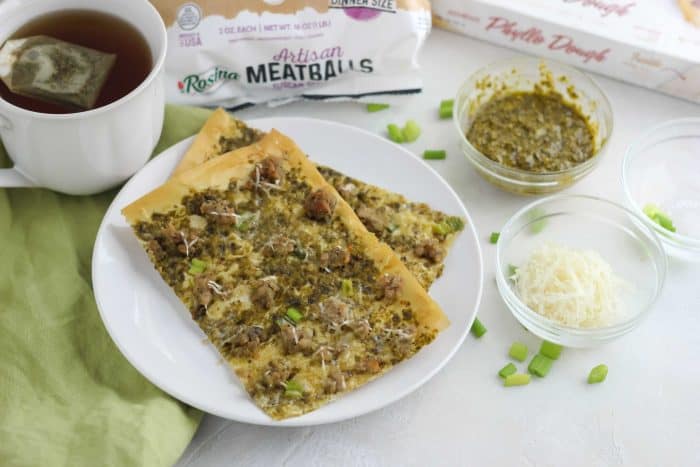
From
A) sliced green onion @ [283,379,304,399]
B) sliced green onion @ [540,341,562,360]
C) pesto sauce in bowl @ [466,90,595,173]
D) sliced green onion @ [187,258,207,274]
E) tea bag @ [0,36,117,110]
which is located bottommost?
sliced green onion @ [540,341,562,360]

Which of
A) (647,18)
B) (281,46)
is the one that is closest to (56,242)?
(281,46)

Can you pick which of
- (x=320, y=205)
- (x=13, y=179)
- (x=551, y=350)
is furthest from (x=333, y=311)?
(x=13, y=179)

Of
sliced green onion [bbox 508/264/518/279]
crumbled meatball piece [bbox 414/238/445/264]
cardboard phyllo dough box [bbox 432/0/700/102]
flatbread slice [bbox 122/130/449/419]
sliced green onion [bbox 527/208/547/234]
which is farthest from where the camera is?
cardboard phyllo dough box [bbox 432/0/700/102]

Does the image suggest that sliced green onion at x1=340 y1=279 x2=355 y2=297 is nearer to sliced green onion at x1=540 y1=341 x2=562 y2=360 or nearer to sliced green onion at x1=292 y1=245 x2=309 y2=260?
sliced green onion at x1=292 y1=245 x2=309 y2=260

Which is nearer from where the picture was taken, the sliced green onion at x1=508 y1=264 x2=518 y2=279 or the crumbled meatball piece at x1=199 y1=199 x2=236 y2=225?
the crumbled meatball piece at x1=199 y1=199 x2=236 y2=225

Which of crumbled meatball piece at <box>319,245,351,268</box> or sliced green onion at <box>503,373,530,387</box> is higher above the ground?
crumbled meatball piece at <box>319,245,351,268</box>

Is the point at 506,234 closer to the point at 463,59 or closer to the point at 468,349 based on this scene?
the point at 468,349

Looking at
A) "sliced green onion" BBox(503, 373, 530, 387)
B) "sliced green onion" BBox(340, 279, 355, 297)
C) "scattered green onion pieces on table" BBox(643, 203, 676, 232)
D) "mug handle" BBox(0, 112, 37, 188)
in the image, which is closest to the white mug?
"mug handle" BBox(0, 112, 37, 188)
